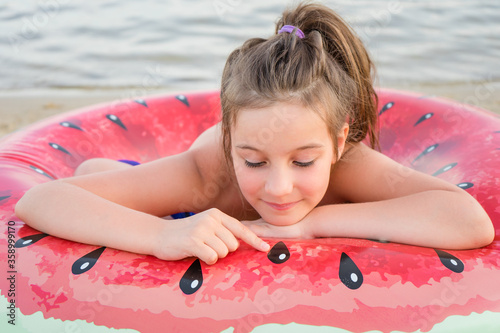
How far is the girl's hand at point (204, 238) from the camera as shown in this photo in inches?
59.6

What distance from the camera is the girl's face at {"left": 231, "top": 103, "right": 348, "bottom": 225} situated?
5.22 ft

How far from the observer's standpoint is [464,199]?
5.47 ft

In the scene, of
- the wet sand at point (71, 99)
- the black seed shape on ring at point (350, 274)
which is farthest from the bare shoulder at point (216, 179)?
the wet sand at point (71, 99)

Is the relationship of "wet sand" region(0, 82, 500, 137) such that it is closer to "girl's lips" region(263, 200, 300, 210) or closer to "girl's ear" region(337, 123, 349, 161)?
"girl's ear" region(337, 123, 349, 161)

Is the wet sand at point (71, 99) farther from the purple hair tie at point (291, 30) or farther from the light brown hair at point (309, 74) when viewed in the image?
the purple hair tie at point (291, 30)

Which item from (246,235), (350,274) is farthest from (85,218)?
(350,274)

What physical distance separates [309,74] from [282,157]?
290mm

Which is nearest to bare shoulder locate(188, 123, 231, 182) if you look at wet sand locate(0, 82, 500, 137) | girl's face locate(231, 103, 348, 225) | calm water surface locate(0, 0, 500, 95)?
girl's face locate(231, 103, 348, 225)

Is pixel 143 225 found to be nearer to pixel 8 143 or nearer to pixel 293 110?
pixel 293 110

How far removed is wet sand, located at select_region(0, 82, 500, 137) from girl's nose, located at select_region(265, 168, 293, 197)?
3.31m

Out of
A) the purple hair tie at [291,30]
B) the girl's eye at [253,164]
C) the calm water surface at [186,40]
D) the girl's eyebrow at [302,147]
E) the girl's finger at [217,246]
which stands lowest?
the calm water surface at [186,40]

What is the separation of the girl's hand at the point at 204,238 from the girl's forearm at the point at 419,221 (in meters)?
0.27

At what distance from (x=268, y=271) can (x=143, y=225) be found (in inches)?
15.3

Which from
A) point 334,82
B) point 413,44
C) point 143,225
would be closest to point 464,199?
point 334,82
